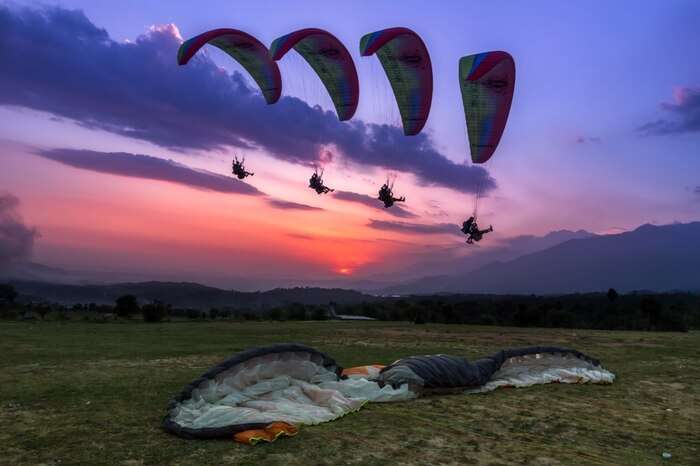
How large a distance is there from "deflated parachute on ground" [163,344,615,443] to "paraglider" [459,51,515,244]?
26.2 feet

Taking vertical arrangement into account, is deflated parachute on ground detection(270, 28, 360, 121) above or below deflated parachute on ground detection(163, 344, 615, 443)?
above

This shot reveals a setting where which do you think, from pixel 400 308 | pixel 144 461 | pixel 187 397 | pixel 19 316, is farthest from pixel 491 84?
pixel 400 308

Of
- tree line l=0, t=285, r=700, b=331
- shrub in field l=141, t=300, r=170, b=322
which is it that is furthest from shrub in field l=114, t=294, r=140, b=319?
shrub in field l=141, t=300, r=170, b=322

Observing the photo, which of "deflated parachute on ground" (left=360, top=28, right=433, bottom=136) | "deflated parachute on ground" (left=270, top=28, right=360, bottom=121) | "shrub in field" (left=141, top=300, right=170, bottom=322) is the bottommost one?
"shrub in field" (left=141, top=300, right=170, bottom=322)

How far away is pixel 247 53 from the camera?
2247cm

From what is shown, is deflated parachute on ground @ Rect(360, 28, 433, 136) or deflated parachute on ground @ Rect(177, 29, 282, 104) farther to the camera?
deflated parachute on ground @ Rect(177, 29, 282, 104)

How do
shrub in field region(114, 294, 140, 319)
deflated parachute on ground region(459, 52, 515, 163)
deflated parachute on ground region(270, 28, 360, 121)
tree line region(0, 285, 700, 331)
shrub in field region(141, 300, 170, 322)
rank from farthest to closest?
shrub in field region(114, 294, 140, 319), tree line region(0, 285, 700, 331), shrub in field region(141, 300, 170, 322), deflated parachute on ground region(270, 28, 360, 121), deflated parachute on ground region(459, 52, 515, 163)

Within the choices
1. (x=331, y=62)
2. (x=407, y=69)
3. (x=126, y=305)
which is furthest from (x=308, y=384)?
(x=126, y=305)

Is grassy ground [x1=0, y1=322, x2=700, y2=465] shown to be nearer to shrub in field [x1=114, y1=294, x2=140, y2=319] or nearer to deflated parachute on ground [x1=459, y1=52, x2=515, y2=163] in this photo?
deflated parachute on ground [x1=459, y1=52, x2=515, y2=163]

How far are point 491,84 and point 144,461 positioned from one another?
50.5ft

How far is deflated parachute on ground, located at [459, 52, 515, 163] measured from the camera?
16.4m

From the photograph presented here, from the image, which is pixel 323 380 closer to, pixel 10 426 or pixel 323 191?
pixel 10 426

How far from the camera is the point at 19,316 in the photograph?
39281mm

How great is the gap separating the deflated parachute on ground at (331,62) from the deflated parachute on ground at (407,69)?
2.24m
